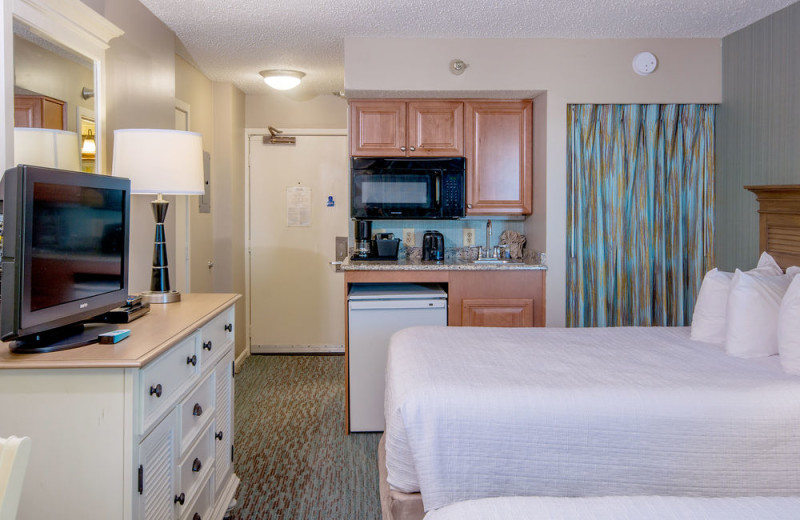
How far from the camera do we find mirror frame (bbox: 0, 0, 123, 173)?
1.94m

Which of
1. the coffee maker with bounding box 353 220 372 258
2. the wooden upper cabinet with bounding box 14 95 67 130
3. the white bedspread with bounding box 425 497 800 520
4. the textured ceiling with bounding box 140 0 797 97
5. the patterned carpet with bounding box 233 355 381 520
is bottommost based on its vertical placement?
the patterned carpet with bounding box 233 355 381 520

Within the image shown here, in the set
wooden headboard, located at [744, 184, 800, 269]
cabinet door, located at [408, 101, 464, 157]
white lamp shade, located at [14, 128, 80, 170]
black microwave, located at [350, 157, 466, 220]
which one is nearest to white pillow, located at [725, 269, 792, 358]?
wooden headboard, located at [744, 184, 800, 269]

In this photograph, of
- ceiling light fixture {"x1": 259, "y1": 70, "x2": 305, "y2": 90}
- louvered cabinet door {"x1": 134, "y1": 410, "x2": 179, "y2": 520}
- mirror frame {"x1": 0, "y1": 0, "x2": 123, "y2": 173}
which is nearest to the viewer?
louvered cabinet door {"x1": 134, "y1": 410, "x2": 179, "y2": 520}

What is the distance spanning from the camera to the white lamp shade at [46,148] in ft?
6.66

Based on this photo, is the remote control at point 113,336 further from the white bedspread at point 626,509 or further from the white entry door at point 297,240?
the white entry door at point 297,240

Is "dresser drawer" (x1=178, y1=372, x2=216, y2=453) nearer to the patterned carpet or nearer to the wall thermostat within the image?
the patterned carpet

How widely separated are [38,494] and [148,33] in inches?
97.8

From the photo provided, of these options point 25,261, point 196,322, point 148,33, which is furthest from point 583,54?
point 25,261

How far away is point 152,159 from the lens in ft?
7.91

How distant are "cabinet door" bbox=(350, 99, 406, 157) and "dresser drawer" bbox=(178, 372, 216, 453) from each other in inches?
79.8

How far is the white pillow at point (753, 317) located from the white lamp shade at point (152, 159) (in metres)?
2.22

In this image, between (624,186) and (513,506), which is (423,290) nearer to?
(624,186)

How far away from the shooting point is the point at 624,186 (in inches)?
152

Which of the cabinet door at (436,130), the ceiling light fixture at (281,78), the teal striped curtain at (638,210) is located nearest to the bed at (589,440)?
the teal striped curtain at (638,210)
